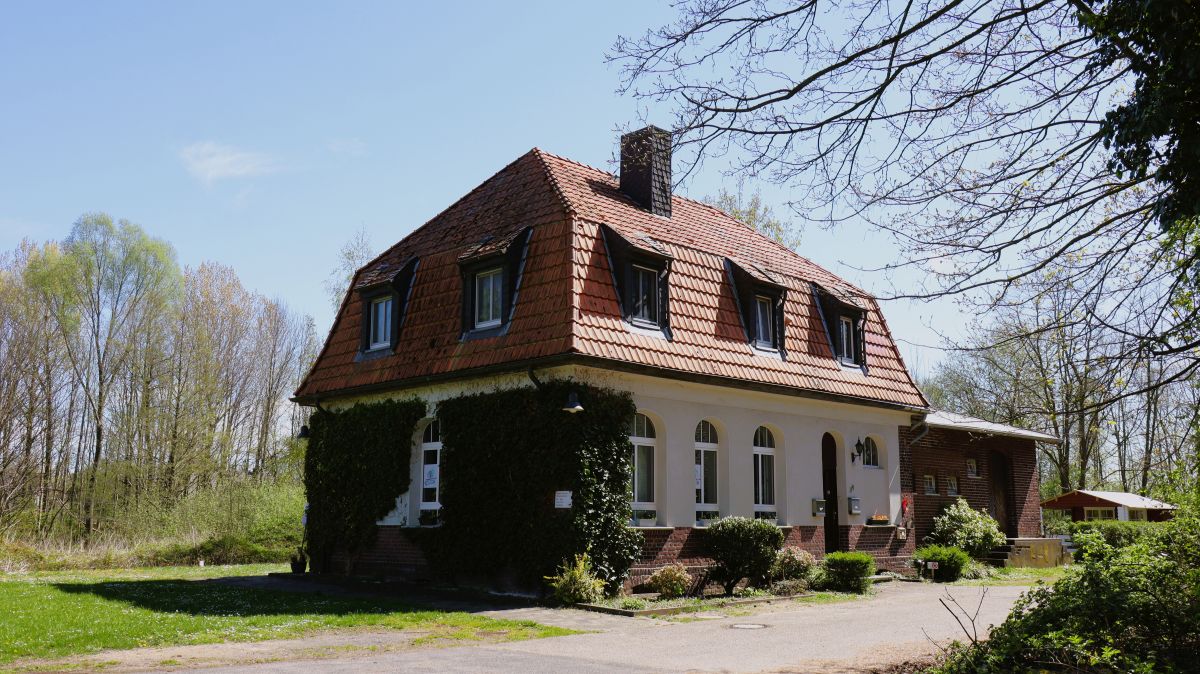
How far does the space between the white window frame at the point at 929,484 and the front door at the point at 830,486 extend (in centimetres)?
468

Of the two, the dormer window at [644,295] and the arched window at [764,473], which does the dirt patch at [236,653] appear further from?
the arched window at [764,473]

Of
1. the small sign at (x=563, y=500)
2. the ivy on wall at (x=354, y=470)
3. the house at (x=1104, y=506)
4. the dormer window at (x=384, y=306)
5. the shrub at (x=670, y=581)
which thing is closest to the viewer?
the small sign at (x=563, y=500)

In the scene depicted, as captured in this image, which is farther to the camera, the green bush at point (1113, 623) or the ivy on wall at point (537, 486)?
the ivy on wall at point (537, 486)

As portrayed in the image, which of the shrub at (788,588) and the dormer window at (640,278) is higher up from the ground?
the dormer window at (640,278)

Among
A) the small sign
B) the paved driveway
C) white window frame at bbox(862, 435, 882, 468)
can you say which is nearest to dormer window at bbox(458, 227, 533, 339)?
the small sign

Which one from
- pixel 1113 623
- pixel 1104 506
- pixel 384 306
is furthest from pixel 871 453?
pixel 1104 506

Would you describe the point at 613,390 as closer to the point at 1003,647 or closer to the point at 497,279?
the point at 497,279

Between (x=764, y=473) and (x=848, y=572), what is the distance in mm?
2748

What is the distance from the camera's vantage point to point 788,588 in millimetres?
16797

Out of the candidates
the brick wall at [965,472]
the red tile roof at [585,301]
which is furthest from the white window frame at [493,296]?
the brick wall at [965,472]

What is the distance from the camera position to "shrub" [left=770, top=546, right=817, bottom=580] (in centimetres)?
1766

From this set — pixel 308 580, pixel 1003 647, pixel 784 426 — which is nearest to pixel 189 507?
pixel 308 580

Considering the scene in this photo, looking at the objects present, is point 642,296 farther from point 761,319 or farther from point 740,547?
point 740,547

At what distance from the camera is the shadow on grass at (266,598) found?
1370cm
